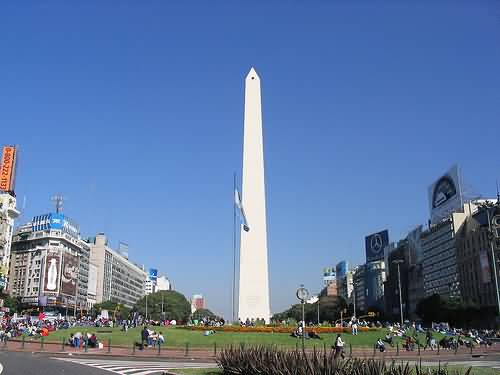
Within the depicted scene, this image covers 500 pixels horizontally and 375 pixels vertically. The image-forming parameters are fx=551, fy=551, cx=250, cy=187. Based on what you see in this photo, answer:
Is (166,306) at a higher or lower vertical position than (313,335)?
higher

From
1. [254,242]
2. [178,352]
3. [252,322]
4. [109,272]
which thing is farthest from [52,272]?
[178,352]

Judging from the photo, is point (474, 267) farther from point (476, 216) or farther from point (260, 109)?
Answer: point (260, 109)

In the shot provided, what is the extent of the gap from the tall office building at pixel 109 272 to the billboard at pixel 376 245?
252ft

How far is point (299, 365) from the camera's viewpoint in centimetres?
1184

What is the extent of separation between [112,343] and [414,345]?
21363 mm

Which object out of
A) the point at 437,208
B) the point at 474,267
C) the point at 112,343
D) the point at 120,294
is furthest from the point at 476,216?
the point at 120,294

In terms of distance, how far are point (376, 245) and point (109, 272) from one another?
79488mm

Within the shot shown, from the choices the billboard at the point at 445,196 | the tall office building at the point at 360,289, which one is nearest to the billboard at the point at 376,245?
the tall office building at the point at 360,289

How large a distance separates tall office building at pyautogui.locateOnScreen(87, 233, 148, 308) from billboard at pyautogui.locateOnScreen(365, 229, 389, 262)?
76.8m

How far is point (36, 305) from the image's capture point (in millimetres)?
114625

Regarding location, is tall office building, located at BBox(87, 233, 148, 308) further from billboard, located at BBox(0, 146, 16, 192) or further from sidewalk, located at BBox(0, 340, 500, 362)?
sidewalk, located at BBox(0, 340, 500, 362)

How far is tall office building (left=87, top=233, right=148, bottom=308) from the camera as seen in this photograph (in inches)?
6112

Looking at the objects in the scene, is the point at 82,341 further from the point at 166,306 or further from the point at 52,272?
the point at 166,306

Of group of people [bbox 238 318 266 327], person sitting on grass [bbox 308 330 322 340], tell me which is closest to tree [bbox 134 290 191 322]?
group of people [bbox 238 318 266 327]
